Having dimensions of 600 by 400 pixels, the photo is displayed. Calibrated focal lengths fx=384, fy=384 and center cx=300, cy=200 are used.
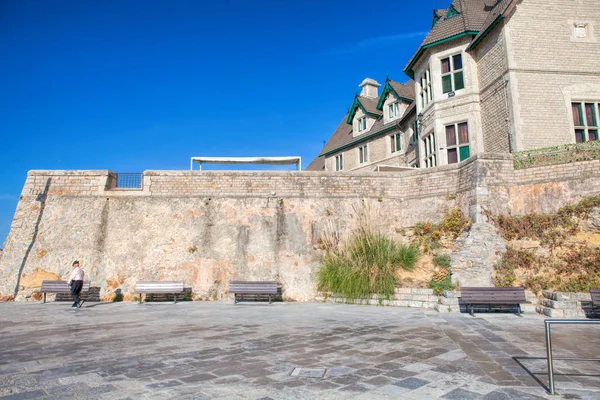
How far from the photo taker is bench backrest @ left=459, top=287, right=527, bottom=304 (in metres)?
8.65

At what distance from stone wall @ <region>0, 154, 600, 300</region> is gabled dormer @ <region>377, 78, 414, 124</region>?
1096 cm

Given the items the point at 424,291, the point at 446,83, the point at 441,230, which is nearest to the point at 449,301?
the point at 424,291

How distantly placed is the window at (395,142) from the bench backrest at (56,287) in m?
18.2

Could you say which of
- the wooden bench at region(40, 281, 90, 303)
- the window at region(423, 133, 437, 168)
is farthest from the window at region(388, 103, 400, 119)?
the wooden bench at region(40, 281, 90, 303)

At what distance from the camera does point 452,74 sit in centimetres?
1716

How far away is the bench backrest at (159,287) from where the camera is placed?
1166 centimetres

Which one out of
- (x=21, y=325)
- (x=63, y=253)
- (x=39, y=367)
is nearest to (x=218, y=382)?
(x=39, y=367)

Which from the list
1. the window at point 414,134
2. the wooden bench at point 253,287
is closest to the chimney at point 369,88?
the window at point 414,134

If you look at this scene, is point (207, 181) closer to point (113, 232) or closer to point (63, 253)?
point (113, 232)

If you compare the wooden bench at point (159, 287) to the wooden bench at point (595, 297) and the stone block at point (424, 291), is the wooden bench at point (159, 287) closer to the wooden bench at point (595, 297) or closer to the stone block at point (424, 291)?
Answer: the stone block at point (424, 291)

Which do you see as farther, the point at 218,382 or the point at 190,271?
the point at 190,271

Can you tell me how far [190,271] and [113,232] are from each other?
3.02m

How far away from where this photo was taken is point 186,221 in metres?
13.3

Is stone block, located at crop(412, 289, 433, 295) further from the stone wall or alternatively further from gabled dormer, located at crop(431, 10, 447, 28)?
gabled dormer, located at crop(431, 10, 447, 28)
